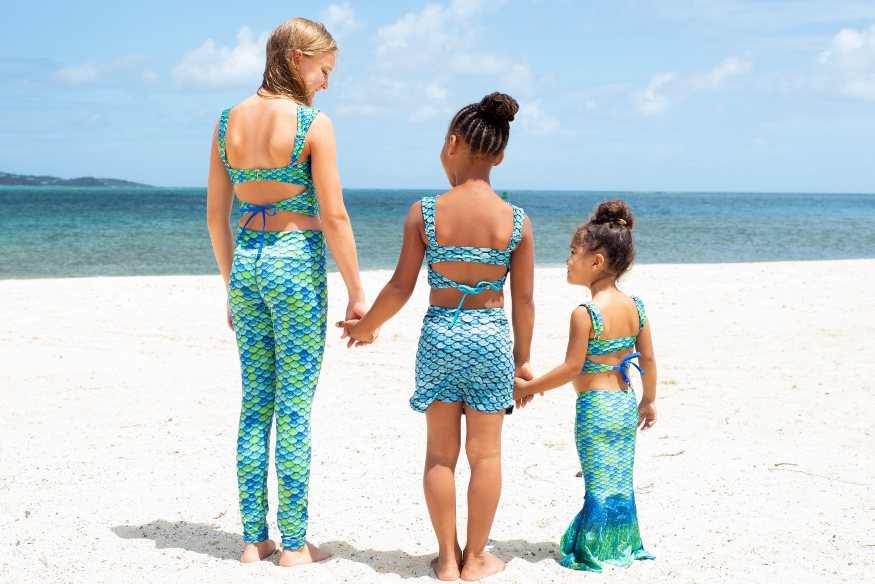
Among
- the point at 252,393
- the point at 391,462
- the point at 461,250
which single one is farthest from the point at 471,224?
the point at 391,462

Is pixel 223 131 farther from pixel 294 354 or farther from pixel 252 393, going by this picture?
pixel 252 393

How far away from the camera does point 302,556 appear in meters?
3.49

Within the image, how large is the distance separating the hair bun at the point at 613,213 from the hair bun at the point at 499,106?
59 centimetres

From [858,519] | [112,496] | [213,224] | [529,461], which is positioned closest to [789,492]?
[858,519]

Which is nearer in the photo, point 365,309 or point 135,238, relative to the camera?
point 365,309

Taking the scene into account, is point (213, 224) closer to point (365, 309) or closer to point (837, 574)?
point (365, 309)

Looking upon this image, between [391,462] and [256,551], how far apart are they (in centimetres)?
152

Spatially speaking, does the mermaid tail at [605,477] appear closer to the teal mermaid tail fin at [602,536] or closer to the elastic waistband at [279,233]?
the teal mermaid tail fin at [602,536]

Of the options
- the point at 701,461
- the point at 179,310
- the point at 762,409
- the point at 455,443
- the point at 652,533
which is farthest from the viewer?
the point at 179,310

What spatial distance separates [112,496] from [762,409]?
4.38 metres

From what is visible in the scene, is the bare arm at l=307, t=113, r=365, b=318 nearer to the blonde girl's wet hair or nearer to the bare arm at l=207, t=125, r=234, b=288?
the blonde girl's wet hair

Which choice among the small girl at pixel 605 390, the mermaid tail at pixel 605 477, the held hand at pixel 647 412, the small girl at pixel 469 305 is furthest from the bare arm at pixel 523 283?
the held hand at pixel 647 412

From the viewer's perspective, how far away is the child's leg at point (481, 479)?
128 inches

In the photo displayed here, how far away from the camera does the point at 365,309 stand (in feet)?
11.0
